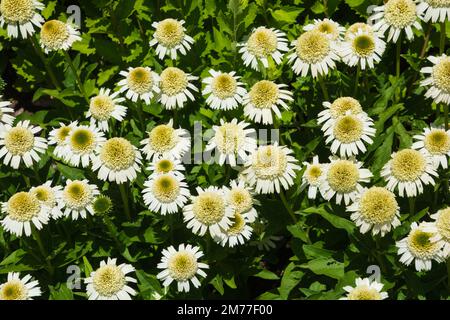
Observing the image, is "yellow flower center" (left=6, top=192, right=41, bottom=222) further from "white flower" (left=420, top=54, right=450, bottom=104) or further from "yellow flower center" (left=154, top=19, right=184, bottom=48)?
"white flower" (left=420, top=54, right=450, bottom=104)

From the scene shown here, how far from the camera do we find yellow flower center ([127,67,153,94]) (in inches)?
174

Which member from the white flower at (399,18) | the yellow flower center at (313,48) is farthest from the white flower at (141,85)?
the white flower at (399,18)

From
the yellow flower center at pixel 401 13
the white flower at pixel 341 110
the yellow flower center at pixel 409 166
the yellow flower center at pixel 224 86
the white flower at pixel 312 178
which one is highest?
the yellow flower center at pixel 401 13

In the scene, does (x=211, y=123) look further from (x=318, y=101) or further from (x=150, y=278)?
→ (x=150, y=278)

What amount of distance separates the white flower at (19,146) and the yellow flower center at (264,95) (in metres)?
1.43

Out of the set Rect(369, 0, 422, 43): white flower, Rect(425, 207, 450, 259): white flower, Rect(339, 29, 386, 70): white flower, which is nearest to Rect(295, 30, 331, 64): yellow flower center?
Rect(339, 29, 386, 70): white flower

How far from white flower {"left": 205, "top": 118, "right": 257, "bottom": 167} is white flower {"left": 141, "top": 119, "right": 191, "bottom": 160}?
19 centimetres

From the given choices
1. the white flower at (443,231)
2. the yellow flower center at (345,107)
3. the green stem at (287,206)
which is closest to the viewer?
the white flower at (443,231)

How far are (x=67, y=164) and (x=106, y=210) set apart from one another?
0.73 m

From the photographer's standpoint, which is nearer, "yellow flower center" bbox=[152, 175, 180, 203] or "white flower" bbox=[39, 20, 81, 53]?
"yellow flower center" bbox=[152, 175, 180, 203]

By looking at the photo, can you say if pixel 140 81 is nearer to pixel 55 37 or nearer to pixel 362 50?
pixel 55 37

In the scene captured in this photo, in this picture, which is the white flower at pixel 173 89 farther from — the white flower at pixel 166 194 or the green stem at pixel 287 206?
the green stem at pixel 287 206

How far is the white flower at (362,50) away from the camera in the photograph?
4.44 meters
